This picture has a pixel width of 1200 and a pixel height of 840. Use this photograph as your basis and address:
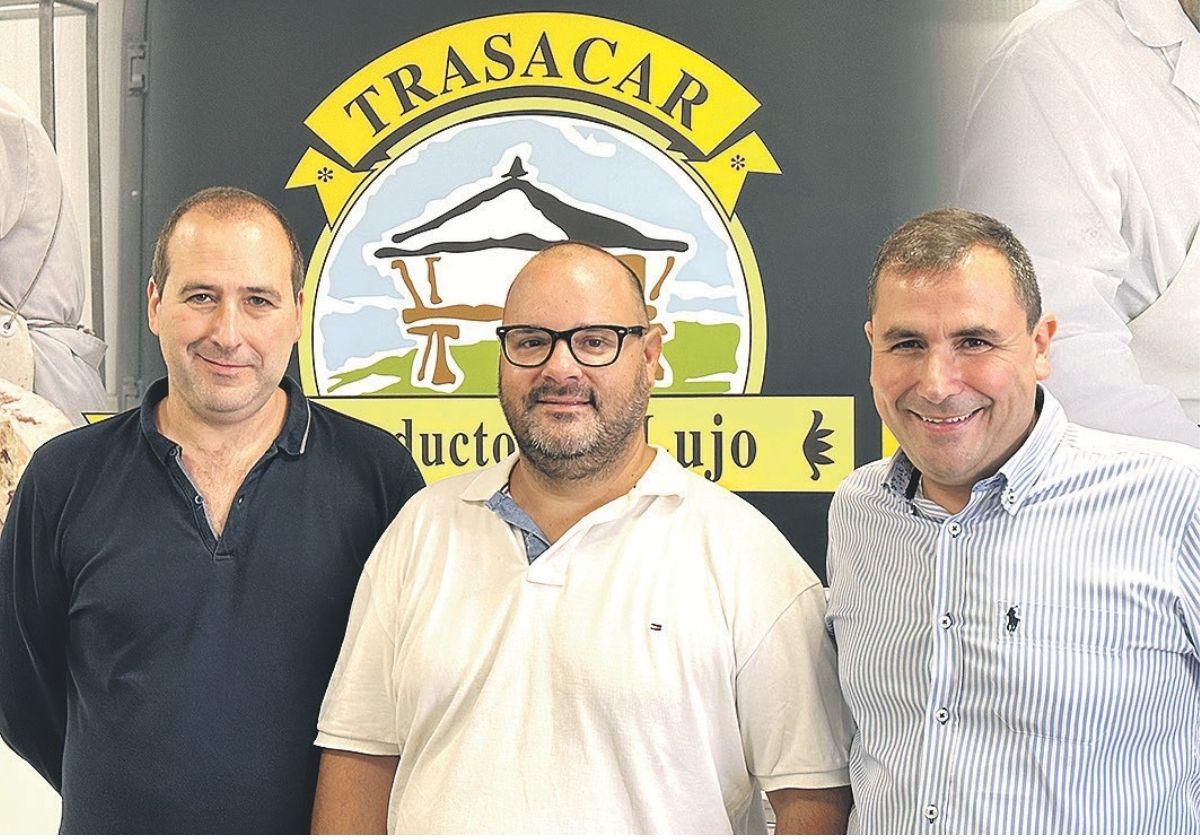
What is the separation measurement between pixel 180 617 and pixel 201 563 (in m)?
0.10

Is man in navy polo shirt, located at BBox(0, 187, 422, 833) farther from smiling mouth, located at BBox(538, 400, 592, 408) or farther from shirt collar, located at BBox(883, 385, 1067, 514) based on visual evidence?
shirt collar, located at BBox(883, 385, 1067, 514)

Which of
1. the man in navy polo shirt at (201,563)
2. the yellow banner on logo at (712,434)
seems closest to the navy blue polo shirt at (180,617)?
the man in navy polo shirt at (201,563)

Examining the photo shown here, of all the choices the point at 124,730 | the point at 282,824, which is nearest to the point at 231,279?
the point at 124,730

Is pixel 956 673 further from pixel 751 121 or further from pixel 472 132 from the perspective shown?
pixel 472 132

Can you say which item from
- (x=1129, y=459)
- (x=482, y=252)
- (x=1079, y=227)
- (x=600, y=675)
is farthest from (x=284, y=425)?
(x=1079, y=227)

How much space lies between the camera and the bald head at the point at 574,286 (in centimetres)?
212

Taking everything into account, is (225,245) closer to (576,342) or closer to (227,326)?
(227,326)

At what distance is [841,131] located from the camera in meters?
2.96

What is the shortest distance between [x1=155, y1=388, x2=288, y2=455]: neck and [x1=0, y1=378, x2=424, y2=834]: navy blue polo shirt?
0.03 m

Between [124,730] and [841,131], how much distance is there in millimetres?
1968

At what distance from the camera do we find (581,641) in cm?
201

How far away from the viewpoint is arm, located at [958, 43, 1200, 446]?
285 cm

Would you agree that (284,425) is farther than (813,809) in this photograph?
Yes

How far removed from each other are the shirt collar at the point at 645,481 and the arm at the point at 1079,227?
3.68 ft
